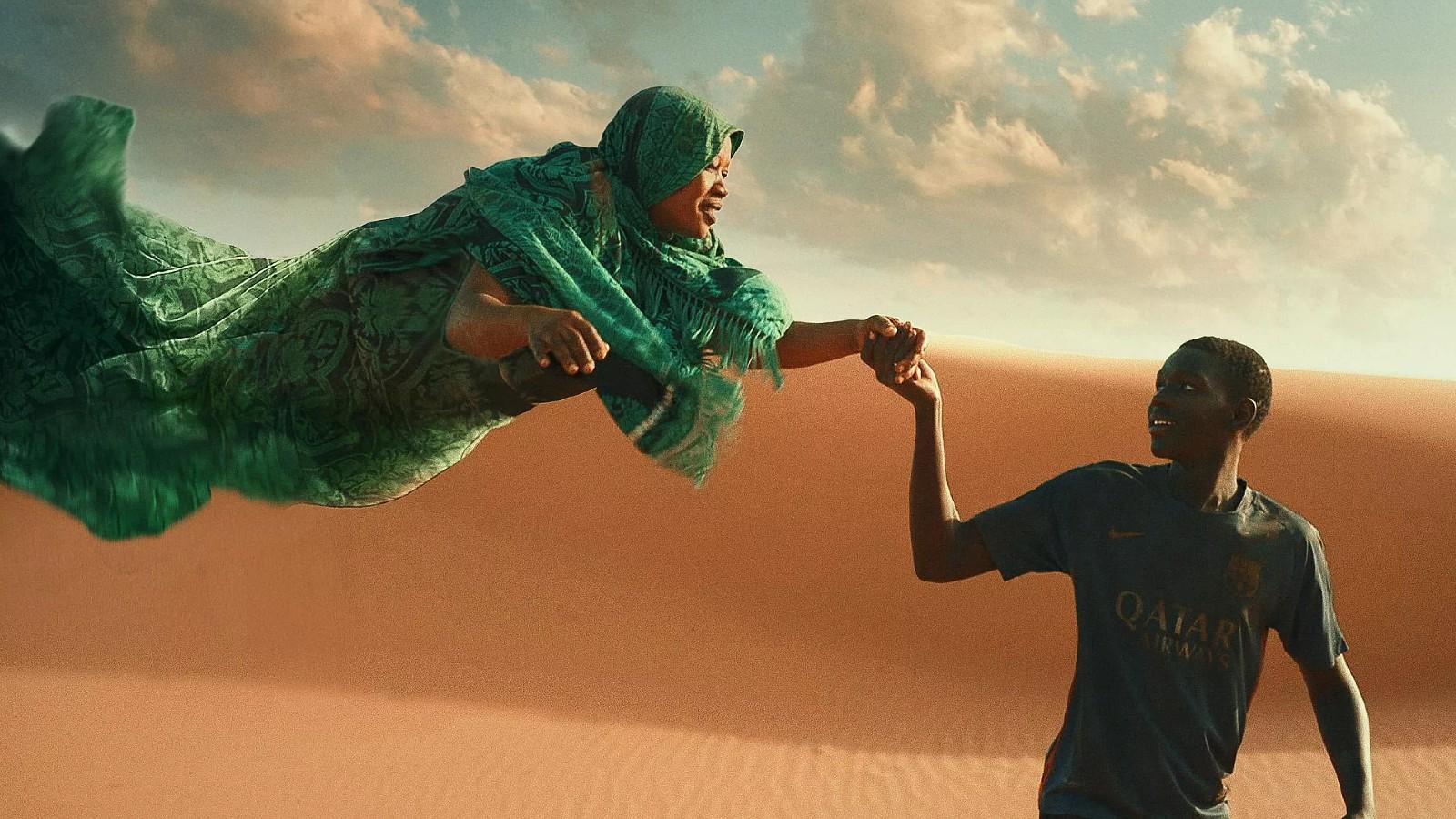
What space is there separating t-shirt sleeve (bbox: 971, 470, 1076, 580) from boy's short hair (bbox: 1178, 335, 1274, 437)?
44 cm

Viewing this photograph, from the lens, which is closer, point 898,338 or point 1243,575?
point 1243,575

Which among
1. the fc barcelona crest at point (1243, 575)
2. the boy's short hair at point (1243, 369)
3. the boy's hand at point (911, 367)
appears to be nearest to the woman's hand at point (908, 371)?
the boy's hand at point (911, 367)

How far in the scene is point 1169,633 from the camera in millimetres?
3020

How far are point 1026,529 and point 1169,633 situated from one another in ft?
1.36

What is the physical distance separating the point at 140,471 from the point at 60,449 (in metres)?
0.26

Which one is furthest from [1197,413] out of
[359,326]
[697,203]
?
[359,326]

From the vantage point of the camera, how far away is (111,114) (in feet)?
13.7

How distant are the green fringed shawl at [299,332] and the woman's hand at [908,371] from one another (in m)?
0.43

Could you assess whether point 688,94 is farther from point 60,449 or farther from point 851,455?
point 851,455

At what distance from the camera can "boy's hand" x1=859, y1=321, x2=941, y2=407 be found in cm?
331

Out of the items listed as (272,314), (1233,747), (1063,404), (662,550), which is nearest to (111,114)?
(272,314)

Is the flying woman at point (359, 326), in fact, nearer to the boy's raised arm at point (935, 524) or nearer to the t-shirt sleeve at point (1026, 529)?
the boy's raised arm at point (935, 524)

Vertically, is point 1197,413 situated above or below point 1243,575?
above

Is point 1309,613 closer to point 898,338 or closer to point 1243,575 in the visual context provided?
point 1243,575
